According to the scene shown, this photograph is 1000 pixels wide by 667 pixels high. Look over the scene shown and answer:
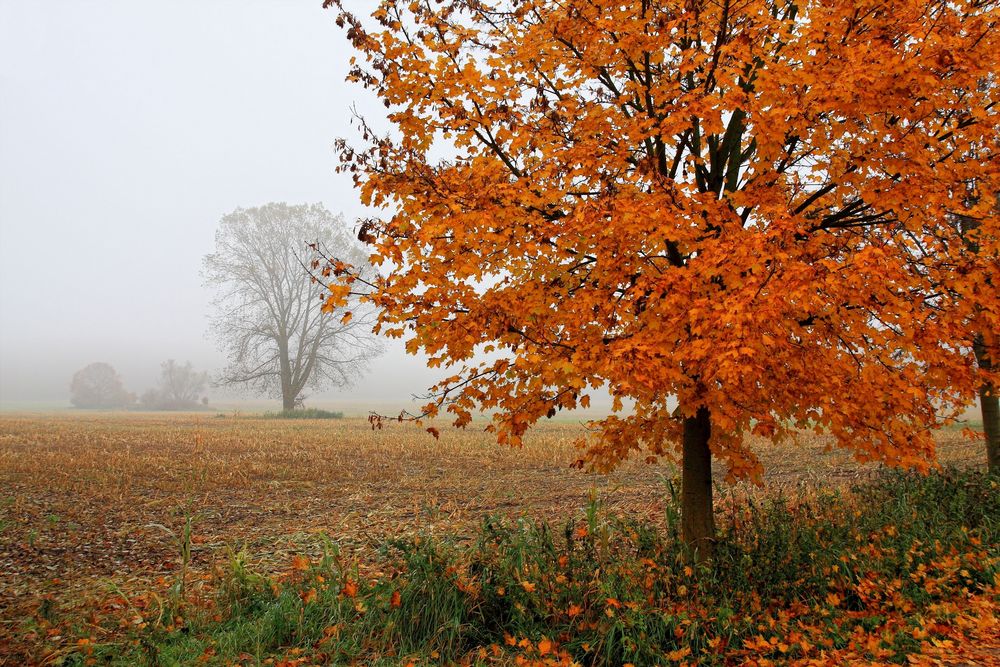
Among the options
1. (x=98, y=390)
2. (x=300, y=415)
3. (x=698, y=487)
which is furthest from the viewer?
(x=98, y=390)

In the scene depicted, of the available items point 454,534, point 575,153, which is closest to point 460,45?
point 575,153

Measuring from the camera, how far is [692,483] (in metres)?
6.32

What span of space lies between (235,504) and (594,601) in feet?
24.0

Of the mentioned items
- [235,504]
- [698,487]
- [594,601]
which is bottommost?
[235,504]

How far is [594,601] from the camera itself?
509cm

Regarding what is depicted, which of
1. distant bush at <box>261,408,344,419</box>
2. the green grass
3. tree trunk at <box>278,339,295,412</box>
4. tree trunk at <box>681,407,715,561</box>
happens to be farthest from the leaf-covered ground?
tree trunk at <box>278,339,295,412</box>

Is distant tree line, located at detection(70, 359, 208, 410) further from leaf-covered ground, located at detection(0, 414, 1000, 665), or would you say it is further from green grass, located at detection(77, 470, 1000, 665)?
green grass, located at detection(77, 470, 1000, 665)

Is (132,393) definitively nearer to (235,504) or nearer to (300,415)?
(300,415)

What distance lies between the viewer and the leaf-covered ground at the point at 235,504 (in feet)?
18.7

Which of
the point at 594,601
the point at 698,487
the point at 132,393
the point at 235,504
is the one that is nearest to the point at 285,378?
the point at 235,504

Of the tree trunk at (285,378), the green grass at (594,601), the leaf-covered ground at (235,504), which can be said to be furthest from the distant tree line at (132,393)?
the green grass at (594,601)

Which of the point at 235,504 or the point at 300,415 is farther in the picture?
the point at 300,415

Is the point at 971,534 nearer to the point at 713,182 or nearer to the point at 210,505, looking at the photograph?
the point at 713,182

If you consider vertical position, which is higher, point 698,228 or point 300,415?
point 698,228
